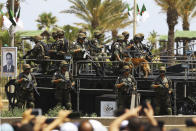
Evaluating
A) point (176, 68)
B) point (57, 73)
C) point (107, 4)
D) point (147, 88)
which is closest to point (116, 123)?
point (57, 73)

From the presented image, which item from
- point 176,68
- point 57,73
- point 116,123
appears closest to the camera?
point 116,123

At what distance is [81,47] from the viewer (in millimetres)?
18500

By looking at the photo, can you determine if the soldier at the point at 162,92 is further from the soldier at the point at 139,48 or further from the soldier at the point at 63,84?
the soldier at the point at 63,84

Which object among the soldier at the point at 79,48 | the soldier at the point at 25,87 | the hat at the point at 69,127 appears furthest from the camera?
the soldier at the point at 79,48

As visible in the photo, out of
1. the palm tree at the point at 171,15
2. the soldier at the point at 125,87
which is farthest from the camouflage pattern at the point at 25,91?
the palm tree at the point at 171,15

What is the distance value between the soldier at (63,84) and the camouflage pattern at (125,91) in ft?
5.12

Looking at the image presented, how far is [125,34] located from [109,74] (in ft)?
5.04

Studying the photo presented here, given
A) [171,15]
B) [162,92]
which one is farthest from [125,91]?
[171,15]

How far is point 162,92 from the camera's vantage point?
17.3 m

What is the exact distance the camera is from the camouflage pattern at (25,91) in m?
17.7

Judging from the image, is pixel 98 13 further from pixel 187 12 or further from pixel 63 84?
pixel 63 84

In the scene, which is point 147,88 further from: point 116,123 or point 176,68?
point 116,123

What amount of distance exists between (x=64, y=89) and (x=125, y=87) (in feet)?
6.61

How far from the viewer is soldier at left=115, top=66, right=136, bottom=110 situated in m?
17.0
